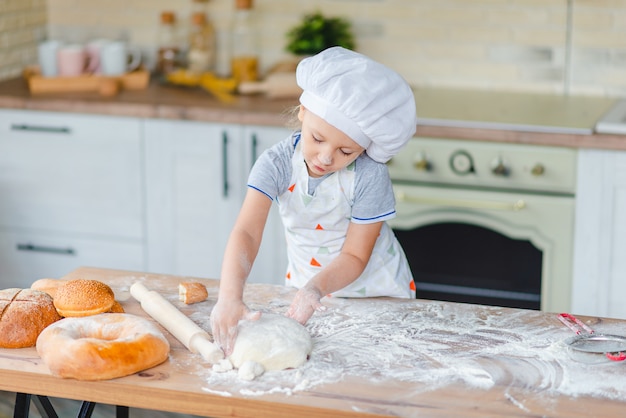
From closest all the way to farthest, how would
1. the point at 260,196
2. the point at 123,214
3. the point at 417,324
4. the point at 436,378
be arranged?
1. the point at 436,378
2. the point at 417,324
3. the point at 260,196
4. the point at 123,214

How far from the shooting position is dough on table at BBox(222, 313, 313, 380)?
1737mm

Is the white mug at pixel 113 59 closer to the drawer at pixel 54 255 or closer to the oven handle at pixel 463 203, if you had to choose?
the drawer at pixel 54 255

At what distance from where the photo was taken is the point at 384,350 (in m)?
1.83

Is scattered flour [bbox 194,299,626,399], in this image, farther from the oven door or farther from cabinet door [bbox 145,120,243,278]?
cabinet door [bbox 145,120,243,278]

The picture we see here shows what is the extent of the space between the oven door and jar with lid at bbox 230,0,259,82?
857mm

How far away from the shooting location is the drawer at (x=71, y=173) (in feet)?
11.5

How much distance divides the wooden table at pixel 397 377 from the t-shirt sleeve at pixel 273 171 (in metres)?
0.32

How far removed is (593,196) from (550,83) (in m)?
0.72

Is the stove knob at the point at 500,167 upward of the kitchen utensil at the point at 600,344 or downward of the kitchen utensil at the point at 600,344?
upward

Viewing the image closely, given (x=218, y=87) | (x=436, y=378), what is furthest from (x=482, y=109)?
(x=436, y=378)

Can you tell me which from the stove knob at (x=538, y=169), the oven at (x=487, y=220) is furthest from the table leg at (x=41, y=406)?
the stove knob at (x=538, y=169)

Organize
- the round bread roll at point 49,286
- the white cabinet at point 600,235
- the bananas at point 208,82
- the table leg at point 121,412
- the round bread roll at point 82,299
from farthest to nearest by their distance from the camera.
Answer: the bananas at point 208,82 < the white cabinet at point 600,235 < the table leg at point 121,412 < the round bread roll at point 49,286 < the round bread roll at point 82,299

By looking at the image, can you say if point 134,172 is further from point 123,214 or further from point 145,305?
point 145,305

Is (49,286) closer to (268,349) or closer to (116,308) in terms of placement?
(116,308)
